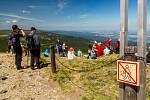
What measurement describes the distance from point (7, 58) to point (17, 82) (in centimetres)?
505

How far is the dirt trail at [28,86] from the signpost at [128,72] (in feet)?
14.2

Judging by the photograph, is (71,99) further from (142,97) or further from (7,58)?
(7,58)

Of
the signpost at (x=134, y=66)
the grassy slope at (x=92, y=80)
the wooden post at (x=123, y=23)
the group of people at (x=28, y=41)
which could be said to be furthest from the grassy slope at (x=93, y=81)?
the wooden post at (x=123, y=23)

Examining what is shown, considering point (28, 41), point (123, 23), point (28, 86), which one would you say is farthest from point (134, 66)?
point (28, 41)

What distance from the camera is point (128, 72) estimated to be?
6219mm

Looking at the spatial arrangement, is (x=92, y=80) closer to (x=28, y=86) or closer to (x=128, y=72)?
(x=28, y=86)

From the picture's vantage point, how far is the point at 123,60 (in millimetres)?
6375

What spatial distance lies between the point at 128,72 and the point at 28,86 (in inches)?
246

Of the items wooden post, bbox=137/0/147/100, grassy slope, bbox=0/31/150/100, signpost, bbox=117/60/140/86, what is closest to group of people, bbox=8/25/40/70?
grassy slope, bbox=0/31/150/100

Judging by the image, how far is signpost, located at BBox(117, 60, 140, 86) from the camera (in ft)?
20.0

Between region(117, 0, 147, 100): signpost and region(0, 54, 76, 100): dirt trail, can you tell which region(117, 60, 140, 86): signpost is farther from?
region(0, 54, 76, 100): dirt trail

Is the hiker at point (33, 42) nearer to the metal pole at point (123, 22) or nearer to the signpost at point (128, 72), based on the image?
the metal pole at point (123, 22)

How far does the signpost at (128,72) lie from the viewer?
6.08 m

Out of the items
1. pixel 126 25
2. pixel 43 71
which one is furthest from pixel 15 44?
pixel 126 25
